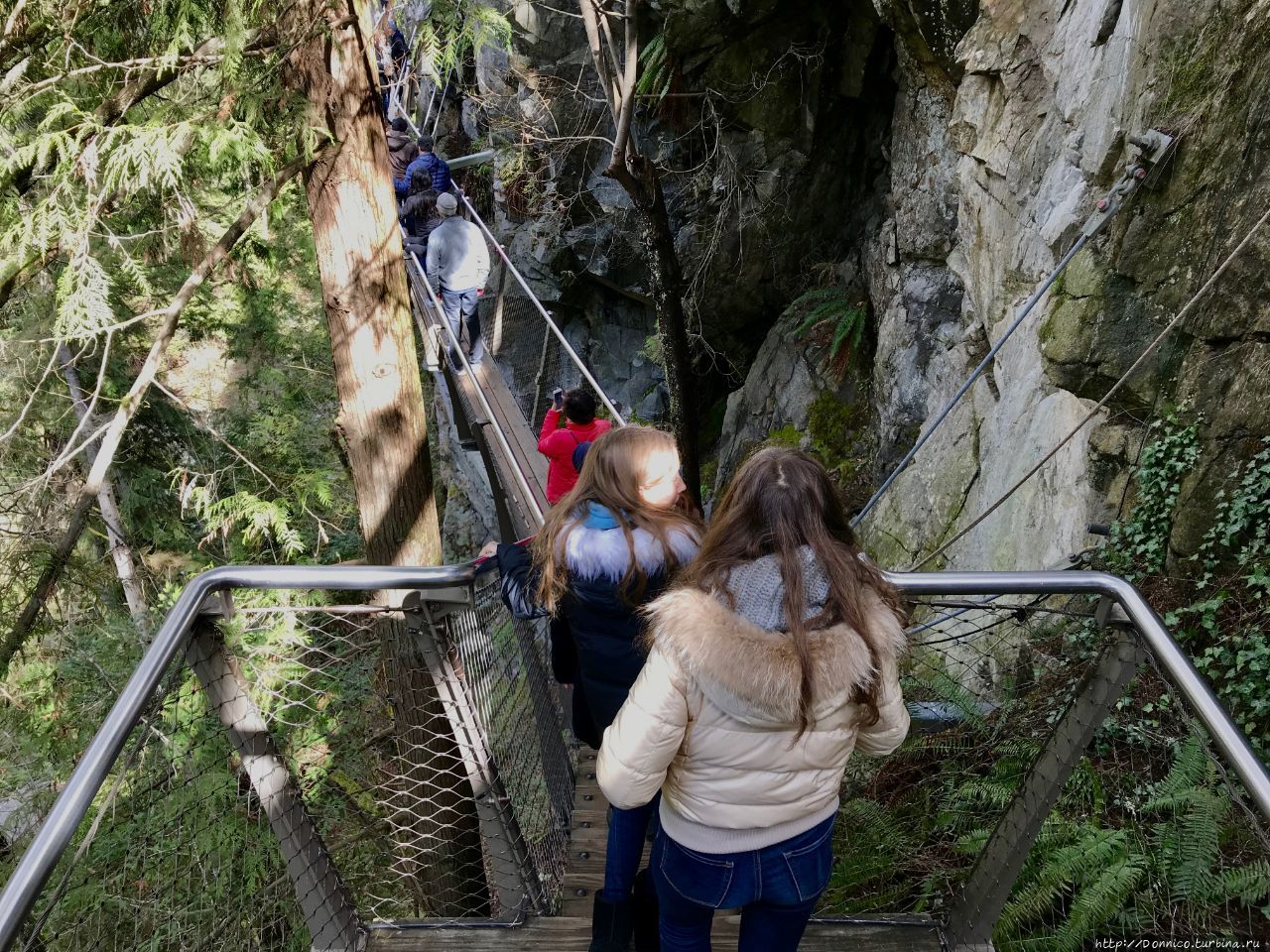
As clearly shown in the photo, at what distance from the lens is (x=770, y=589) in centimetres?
110

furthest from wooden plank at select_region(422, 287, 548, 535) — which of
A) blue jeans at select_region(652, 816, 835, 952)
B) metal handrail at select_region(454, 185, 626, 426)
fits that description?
blue jeans at select_region(652, 816, 835, 952)

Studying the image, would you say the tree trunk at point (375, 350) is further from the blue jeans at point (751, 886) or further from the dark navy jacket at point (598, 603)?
the blue jeans at point (751, 886)

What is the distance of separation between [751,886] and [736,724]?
1.10ft

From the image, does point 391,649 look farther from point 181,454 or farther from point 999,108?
point 181,454

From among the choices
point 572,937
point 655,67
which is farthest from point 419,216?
point 572,937

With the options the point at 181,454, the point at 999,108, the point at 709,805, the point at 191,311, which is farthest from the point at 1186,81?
the point at 181,454

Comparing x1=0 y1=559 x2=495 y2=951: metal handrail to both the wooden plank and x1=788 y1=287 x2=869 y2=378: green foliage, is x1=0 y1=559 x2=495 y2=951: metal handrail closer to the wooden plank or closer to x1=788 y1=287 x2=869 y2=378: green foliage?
the wooden plank

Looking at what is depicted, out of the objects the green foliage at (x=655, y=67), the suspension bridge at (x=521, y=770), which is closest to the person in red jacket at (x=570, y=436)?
the suspension bridge at (x=521, y=770)

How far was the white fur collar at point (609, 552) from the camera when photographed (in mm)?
1461

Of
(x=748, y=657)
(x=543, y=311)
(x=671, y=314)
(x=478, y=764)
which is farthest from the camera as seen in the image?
(x=671, y=314)

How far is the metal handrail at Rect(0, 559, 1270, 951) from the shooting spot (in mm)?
1049

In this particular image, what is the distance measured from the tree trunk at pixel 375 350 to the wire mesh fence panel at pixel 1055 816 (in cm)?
129

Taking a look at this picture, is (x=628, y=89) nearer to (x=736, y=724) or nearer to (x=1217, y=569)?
(x=1217, y=569)

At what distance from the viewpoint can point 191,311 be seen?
21.1ft
